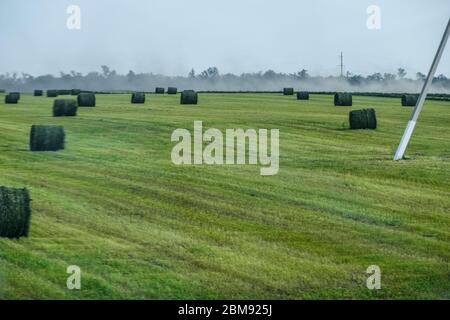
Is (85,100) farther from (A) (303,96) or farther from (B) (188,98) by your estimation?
(A) (303,96)

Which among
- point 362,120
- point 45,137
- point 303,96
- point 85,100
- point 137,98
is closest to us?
point 45,137

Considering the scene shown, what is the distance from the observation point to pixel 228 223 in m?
16.0

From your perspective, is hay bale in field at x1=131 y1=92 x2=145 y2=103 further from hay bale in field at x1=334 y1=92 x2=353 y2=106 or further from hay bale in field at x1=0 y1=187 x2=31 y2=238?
hay bale in field at x1=0 y1=187 x2=31 y2=238

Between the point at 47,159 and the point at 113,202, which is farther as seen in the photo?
the point at 47,159

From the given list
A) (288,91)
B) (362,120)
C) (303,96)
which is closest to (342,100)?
(303,96)

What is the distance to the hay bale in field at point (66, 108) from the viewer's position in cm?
3678

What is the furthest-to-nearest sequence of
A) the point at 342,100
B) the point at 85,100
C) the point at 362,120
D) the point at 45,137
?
1. the point at 342,100
2. the point at 85,100
3. the point at 362,120
4. the point at 45,137

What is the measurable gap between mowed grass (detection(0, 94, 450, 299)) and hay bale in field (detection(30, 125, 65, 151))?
463 millimetres

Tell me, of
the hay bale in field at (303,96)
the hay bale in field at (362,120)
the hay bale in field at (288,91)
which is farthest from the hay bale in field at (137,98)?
the hay bale in field at (288,91)

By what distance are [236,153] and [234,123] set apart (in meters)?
10.4

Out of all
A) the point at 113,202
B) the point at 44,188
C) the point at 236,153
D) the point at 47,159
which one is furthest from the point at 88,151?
the point at 113,202

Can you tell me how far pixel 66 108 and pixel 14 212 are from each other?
919 inches
